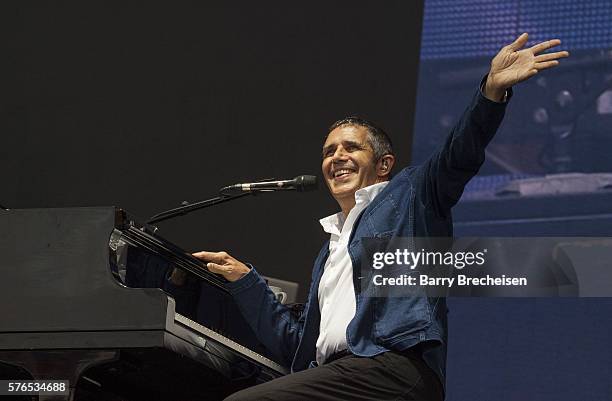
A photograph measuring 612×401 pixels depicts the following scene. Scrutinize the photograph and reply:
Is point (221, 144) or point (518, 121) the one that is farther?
point (221, 144)

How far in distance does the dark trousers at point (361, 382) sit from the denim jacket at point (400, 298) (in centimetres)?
4

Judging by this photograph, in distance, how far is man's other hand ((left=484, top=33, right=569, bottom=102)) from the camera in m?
2.76

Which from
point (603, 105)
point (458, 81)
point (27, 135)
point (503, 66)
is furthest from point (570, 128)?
point (27, 135)

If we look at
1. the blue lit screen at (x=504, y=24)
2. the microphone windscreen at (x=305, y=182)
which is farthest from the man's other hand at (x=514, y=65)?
the blue lit screen at (x=504, y=24)

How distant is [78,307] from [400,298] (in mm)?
843

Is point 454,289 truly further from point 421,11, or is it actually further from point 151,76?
point 151,76

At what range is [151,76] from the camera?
4789 millimetres

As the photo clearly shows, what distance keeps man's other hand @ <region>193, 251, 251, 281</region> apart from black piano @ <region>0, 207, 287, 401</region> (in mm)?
356

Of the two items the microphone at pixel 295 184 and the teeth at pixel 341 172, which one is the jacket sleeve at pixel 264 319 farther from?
the teeth at pixel 341 172

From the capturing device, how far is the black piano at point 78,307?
8.87ft

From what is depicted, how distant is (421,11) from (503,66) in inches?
66.6

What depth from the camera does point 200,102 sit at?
15.5 ft

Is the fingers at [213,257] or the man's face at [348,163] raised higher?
the man's face at [348,163]

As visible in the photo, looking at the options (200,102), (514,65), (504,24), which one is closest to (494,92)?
(514,65)
